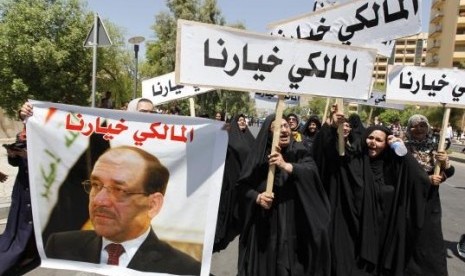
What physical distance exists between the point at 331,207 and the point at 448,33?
63.8 metres

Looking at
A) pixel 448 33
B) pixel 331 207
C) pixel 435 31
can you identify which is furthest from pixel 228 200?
pixel 435 31

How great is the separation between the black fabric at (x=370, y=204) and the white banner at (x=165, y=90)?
2.91 metres

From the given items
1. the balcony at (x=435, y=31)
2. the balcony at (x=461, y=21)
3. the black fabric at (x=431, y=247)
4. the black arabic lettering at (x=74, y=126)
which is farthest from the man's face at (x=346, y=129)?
the balcony at (x=435, y=31)

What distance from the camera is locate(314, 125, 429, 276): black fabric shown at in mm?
3654

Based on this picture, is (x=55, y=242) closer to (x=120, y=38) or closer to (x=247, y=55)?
(x=247, y=55)

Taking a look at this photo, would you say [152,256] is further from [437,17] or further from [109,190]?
[437,17]

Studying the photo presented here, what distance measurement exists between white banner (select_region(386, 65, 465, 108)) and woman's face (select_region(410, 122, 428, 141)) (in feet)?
0.86

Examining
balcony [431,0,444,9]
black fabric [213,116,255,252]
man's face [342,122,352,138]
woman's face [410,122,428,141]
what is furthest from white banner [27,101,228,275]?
balcony [431,0,444,9]

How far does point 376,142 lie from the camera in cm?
362

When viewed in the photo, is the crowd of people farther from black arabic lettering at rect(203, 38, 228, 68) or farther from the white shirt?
the white shirt

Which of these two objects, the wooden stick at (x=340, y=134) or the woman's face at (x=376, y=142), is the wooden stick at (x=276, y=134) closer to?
the wooden stick at (x=340, y=134)

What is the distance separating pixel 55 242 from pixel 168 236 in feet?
2.53

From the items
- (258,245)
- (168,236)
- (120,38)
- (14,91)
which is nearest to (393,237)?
(258,245)

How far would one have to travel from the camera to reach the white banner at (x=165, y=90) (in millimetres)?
6309
